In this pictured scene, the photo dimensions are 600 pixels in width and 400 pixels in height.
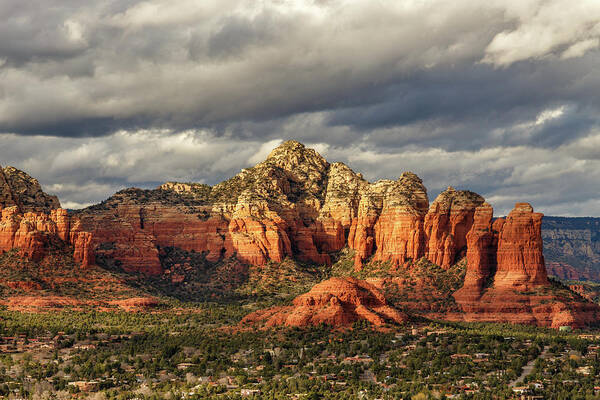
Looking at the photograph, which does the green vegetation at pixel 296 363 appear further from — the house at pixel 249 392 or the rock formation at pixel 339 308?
the rock formation at pixel 339 308

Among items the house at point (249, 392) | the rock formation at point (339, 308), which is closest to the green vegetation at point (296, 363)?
the house at point (249, 392)

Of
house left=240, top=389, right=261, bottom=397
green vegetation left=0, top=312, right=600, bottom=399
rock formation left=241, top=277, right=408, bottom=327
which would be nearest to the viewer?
green vegetation left=0, top=312, right=600, bottom=399

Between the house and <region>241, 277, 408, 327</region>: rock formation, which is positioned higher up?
<region>241, 277, 408, 327</region>: rock formation

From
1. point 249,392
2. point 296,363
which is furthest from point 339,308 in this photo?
point 249,392

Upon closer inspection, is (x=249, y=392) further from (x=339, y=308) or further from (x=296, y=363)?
(x=339, y=308)

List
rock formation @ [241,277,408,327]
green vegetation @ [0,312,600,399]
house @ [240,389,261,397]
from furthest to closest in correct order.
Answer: rock formation @ [241,277,408,327] < house @ [240,389,261,397] < green vegetation @ [0,312,600,399]

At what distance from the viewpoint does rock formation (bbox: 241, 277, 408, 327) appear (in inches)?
6590

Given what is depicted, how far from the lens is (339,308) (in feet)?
549

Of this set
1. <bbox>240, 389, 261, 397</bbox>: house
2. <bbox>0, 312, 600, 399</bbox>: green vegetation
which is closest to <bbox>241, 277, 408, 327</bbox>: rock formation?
<bbox>0, 312, 600, 399</bbox>: green vegetation

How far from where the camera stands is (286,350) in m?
159

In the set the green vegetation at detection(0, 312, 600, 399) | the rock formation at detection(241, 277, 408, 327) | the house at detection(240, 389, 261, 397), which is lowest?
the house at detection(240, 389, 261, 397)

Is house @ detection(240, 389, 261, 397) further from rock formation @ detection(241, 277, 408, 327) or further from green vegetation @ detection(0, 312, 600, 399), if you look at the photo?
rock formation @ detection(241, 277, 408, 327)

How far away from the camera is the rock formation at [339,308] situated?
167 metres

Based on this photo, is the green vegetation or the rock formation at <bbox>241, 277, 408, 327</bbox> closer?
the green vegetation
